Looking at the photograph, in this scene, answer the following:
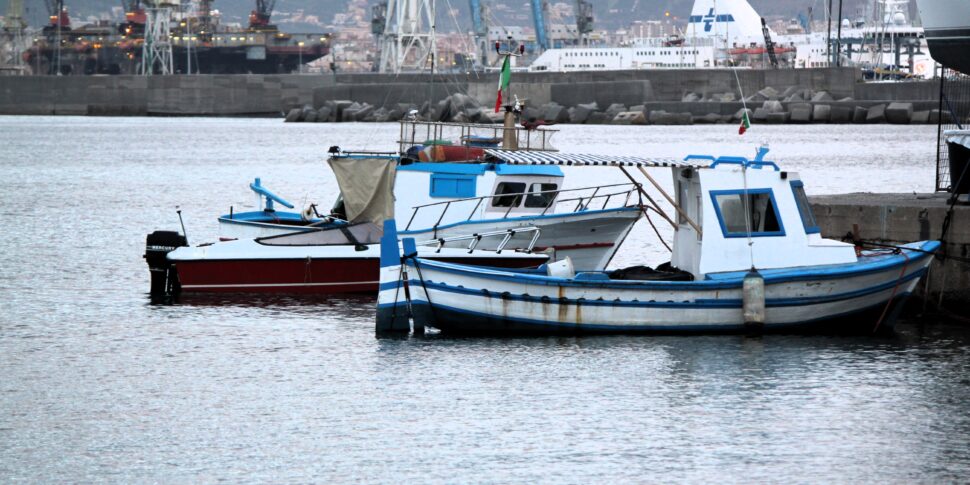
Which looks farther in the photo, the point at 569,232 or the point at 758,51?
the point at 758,51

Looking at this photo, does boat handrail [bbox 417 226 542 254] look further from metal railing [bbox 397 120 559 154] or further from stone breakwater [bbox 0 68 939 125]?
stone breakwater [bbox 0 68 939 125]

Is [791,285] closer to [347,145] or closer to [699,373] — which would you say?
[699,373]

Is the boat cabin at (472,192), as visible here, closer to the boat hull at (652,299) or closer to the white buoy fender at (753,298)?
the boat hull at (652,299)

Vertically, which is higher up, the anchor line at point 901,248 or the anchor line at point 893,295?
the anchor line at point 901,248

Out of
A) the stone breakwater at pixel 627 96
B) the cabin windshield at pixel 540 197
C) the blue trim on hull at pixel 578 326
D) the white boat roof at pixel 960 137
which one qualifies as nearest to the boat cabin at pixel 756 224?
the blue trim on hull at pixel 578 326

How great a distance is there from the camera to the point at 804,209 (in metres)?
21.3

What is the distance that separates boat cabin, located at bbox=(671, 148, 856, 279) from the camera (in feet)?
69.3

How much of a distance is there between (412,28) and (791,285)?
125 metres

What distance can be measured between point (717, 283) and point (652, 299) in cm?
93

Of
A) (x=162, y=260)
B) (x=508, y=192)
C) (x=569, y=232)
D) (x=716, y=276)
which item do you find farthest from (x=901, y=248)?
(x=162, y=260)

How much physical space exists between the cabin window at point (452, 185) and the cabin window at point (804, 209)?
687 cm

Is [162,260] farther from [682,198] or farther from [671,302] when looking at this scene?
[671,302]

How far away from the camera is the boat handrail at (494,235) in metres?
24.3

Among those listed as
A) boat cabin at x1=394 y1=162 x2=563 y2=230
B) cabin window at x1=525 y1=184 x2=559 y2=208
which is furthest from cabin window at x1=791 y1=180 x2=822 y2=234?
cabin window at x1=525 y1=184 x2=559 y2=208
